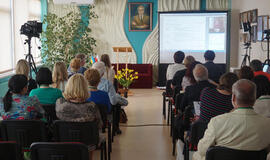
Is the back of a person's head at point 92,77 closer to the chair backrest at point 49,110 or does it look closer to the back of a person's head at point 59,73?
the chair backrest at point 49,110

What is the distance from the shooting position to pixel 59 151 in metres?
2.28

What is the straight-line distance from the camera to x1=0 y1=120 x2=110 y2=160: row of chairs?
2.77 metres

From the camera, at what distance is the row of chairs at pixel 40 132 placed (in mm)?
2768

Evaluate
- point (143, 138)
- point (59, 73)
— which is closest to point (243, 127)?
point (59, 73)

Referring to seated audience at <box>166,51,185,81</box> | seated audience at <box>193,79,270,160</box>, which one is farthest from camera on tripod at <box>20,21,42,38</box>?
seated audience at <box>193,79,270,160</box>

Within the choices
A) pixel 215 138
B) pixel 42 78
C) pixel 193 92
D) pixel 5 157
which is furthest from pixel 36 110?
pixel 193 92

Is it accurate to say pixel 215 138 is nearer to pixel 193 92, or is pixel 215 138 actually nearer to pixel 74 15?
pixel 193 92

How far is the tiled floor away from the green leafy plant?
112 inches

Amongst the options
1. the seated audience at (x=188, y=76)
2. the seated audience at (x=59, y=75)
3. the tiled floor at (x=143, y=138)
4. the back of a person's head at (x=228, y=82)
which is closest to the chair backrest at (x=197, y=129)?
the back of a person's head at (x=228, y=82)

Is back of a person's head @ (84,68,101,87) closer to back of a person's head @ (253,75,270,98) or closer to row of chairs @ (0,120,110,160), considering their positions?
row of chairs @ (0,120,110,160)

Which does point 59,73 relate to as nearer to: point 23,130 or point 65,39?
point 23,130

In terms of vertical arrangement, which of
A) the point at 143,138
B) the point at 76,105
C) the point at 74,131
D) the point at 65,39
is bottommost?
the point at 143,138

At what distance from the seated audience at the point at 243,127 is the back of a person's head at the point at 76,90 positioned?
122 cm

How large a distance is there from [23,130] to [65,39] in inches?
268
